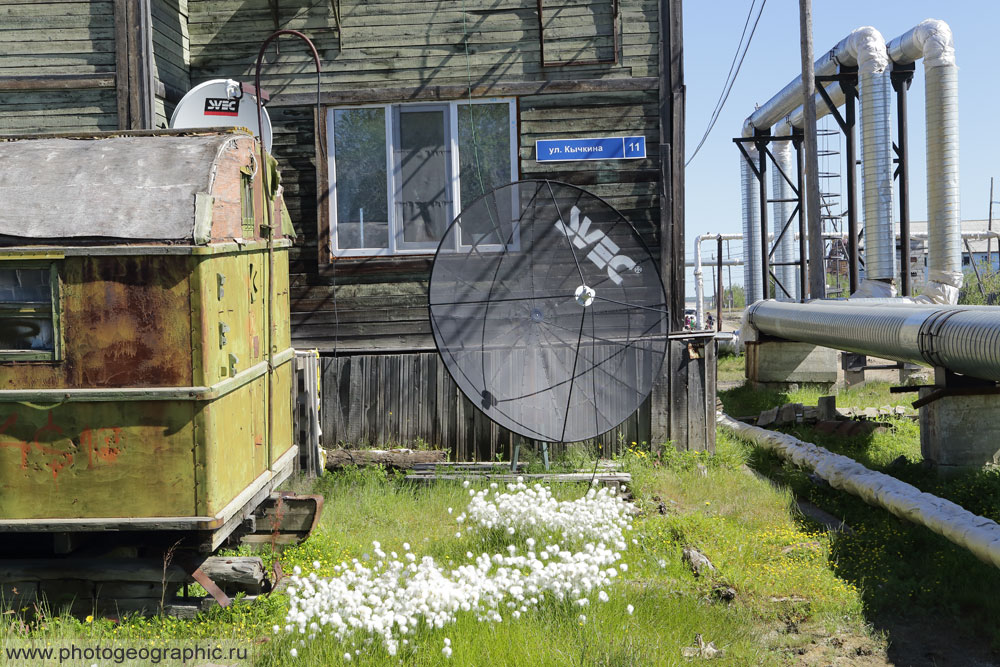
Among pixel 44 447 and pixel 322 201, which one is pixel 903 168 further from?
pixel 44 447

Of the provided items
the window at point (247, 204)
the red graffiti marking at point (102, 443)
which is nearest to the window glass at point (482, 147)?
the window at point (247, 204)

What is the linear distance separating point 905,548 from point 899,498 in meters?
0.59

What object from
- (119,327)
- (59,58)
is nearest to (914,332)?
(119,327)

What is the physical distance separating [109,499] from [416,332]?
5.38 metres

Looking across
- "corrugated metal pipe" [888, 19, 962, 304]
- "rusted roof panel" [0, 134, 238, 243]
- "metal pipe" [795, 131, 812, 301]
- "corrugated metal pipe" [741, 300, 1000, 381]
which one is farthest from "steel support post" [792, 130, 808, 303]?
"rusted roof panel" [0, 134, 238, 243]

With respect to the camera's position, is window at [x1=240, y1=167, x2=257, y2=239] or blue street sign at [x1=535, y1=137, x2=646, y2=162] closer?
window at [x1=240, y1=167, x2=257, y2=239]

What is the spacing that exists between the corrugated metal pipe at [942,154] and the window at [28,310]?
50.5 feet

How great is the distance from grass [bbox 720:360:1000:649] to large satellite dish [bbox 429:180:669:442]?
2260 mm

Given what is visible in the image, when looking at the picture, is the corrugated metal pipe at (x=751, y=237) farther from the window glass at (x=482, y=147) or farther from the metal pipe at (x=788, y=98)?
the window glass at (x=482, y=147)

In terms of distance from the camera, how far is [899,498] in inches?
289

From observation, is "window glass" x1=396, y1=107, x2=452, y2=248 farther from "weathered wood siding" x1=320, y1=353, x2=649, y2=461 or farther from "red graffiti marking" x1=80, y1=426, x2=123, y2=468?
Result: "red graffiti marking" x1=80, y1=426, x2=123, y2=468

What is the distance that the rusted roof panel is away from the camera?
514 cm

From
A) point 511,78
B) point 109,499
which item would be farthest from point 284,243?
point 511,78

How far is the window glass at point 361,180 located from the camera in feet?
33.8
